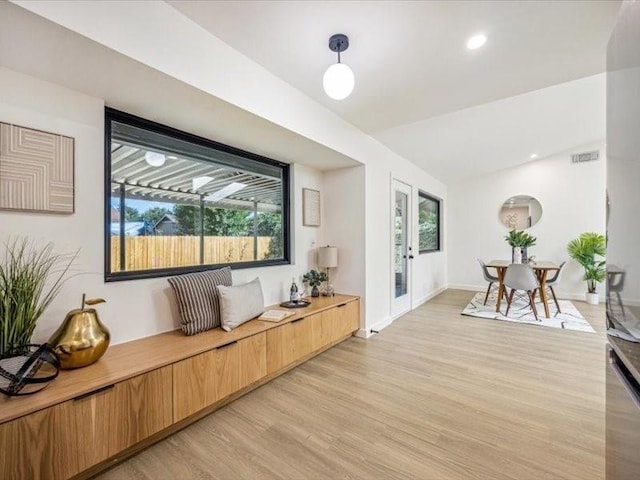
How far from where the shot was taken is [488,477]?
1.52m

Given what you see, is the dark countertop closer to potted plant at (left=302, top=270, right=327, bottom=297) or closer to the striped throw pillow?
the striped throw pillow

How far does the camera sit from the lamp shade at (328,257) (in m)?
3.58

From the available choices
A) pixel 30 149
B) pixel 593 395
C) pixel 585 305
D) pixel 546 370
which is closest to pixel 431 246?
pixel 585 305

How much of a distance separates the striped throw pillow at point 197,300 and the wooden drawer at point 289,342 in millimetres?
493

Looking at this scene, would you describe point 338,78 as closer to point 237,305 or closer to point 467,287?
point 237,305

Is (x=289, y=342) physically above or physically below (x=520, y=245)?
below

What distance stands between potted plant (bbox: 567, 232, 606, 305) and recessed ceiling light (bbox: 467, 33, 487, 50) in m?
5.26

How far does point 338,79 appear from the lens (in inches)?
70.2

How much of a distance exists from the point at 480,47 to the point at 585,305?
5470 millimetres

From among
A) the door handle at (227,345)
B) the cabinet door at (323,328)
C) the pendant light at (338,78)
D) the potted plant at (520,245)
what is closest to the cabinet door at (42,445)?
the door handle at (227,345)

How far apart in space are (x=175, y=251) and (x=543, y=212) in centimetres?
698

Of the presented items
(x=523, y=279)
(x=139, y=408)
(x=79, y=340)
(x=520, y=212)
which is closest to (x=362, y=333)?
(x=139, y=408)

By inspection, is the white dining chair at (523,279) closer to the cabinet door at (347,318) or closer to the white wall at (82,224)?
the cabinet door at (347,318)

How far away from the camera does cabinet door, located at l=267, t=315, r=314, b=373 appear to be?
8.11 ft
